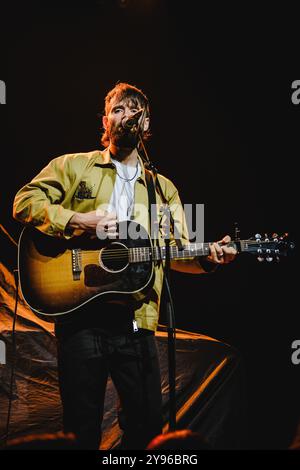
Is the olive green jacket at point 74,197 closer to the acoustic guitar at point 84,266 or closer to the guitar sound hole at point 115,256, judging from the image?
the acoustic guitar at point 84,266

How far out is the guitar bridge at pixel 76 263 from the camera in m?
2.44

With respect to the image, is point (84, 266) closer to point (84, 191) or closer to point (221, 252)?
point (84, 191)

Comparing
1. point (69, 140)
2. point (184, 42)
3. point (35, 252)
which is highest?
point (184, 42)

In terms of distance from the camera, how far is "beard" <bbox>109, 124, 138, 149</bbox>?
8.66 feet

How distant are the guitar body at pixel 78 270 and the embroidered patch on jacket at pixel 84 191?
26 centimetres

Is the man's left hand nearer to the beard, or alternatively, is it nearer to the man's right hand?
the man's right hand

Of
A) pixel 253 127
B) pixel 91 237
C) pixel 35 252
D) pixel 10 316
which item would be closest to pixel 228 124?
pixel 253 127

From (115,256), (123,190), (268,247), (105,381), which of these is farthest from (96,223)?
(268,247)

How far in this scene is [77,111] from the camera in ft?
12.8

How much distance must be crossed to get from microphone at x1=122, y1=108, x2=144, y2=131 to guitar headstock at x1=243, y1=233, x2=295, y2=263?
101 cm

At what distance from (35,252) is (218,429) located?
6.80 ft

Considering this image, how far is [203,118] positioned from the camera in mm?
3814

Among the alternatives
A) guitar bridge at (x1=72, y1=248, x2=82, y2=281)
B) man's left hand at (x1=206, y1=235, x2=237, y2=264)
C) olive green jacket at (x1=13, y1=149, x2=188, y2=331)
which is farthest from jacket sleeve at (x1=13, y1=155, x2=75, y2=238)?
man's left hand at (x1=206, y1=235, x2=237, y2=264)
